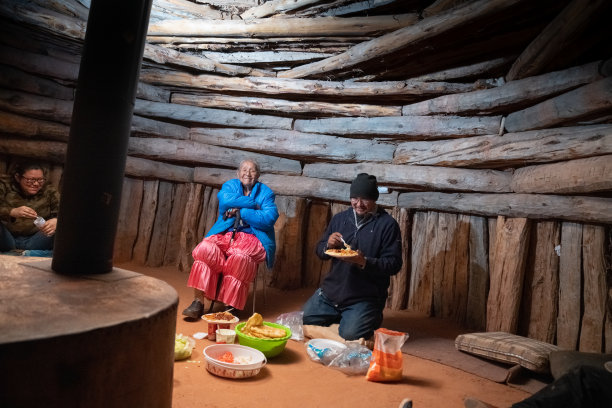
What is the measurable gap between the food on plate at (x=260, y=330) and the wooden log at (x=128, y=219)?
3471 mm

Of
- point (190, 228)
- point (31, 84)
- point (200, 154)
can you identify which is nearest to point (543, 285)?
point (190, 228)

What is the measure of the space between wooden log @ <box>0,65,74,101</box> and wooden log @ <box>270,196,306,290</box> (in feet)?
6.48

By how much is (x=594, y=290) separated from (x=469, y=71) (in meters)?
2.85

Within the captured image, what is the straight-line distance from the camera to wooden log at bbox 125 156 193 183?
650 centimetres

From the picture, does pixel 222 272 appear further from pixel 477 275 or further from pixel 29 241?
pixel 477 275

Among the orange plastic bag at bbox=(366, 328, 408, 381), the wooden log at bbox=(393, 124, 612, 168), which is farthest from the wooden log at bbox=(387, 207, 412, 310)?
the orange plastic bag at bbox=(366, 328, 408, 381)

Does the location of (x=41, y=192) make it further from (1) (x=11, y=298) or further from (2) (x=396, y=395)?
(2) (x=396, y=395)

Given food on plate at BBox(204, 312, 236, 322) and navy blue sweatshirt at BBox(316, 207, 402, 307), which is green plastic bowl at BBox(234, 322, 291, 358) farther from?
navy blue sweatshirt at BBox(316, 207, 402, 307)

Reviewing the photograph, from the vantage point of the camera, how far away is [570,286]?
4.23 meters

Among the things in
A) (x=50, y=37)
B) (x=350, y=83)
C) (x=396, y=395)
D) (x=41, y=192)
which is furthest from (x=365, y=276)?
(x=50, y=37)

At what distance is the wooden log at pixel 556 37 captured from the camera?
150 inches

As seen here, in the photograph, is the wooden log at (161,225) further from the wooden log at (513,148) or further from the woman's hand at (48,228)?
the wooden log at (513,148)

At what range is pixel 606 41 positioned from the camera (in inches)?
170

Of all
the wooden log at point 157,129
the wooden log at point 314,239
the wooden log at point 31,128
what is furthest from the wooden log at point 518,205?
the wooden log at point 31,128
